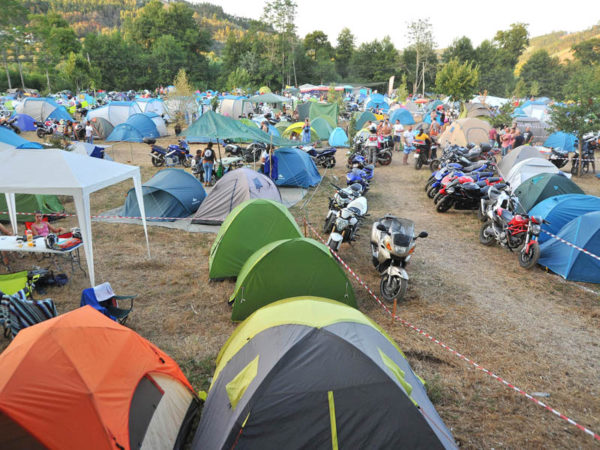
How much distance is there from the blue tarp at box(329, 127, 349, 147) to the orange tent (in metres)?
16.6

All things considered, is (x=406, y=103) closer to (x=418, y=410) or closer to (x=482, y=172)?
(x=482, y=172)

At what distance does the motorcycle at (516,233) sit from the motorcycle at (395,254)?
238 cm

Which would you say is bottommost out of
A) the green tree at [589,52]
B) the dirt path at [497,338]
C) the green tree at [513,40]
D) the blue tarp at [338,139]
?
the dirt path at [497,338]

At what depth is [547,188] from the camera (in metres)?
8.77

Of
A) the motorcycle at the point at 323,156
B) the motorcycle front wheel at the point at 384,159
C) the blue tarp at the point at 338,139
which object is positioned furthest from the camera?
the blue tarp at the point at 338,139

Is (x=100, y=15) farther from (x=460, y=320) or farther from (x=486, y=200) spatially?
(x=460, y=320)

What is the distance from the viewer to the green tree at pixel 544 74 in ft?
168

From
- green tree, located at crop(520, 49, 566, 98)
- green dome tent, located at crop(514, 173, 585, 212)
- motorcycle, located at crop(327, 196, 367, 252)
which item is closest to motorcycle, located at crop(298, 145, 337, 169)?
green dome tent, located at crop(514, 173, 585, 212)

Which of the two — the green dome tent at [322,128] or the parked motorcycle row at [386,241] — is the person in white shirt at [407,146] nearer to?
the green dome tent at [322,128]

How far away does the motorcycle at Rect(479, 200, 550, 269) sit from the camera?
6879 mm

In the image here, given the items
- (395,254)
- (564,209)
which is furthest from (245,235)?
(564,209)

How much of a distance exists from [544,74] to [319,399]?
2523 inches

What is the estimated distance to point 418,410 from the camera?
275 centimetres

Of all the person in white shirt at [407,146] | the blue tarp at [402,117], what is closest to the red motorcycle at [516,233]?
the person in white shirt at [407,146]
